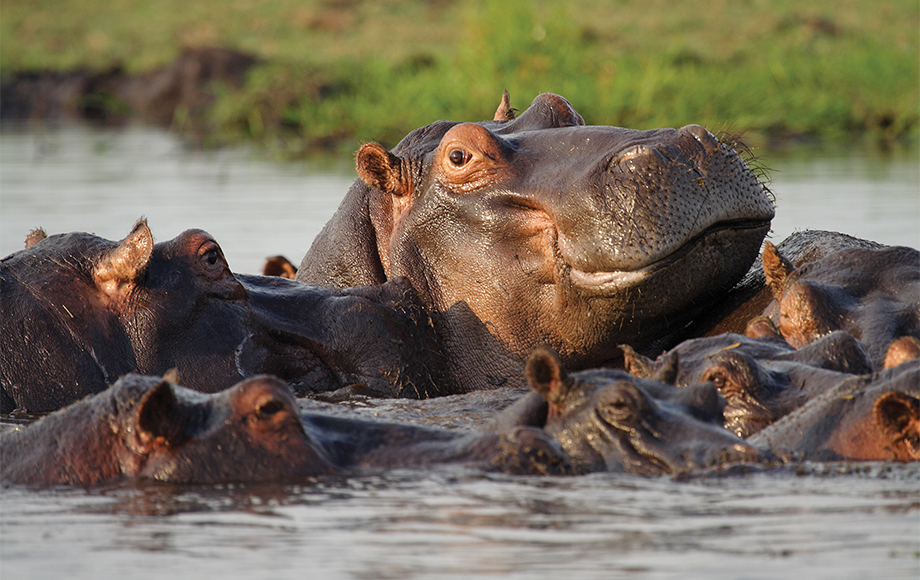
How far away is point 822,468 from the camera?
181 inches

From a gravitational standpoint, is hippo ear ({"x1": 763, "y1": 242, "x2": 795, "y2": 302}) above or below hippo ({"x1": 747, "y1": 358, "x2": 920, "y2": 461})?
above

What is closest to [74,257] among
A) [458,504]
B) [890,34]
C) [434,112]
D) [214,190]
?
[458,504]

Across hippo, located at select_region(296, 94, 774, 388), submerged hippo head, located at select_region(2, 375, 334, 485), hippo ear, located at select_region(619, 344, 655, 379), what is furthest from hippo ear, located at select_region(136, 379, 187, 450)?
hippo, located at select_region(296, 94, 774, 388)

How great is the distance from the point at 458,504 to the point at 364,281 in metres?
2.91

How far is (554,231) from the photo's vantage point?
20.0 ft

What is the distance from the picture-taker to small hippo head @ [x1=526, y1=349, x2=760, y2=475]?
451cm

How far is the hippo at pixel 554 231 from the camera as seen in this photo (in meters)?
5.84

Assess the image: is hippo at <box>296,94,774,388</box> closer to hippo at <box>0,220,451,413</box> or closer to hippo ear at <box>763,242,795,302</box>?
hippo ear at <box>763,242,795,302</box>

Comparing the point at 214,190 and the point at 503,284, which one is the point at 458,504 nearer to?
the point at 503,284

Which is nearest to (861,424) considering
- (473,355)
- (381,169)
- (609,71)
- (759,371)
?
(759,371)

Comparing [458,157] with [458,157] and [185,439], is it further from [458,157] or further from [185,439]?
[185,439]

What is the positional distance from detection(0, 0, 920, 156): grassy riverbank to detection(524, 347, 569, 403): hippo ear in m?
9.80

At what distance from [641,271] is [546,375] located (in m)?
1.33

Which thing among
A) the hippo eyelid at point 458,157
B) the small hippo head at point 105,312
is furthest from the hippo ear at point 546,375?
the hippo eyelid at point 458,157
